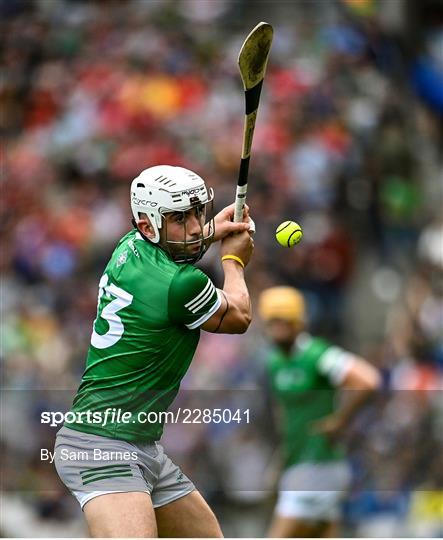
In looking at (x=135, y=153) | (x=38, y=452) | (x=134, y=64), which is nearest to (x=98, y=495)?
(x=38, y=452)

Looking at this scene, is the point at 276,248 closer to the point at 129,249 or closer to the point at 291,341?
the point at 291,341

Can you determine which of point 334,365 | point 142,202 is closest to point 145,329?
point 142,202

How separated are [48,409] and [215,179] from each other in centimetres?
284

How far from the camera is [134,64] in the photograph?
504 inches

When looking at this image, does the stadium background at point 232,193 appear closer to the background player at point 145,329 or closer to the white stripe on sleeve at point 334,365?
the white stripe on sleeve at point 334,365

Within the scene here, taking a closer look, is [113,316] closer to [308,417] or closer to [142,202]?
[142,202]

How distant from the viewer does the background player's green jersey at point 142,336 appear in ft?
A: 16.2

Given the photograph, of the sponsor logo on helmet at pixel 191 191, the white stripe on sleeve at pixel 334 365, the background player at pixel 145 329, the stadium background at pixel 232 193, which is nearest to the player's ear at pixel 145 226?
the background player at pixel 145 329

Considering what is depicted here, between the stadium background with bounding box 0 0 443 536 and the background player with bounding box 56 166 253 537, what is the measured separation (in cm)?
410

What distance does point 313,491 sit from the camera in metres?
8.48

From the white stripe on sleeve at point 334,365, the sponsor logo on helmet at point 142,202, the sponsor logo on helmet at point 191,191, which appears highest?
the sponsor logo on helmet at point 191,191

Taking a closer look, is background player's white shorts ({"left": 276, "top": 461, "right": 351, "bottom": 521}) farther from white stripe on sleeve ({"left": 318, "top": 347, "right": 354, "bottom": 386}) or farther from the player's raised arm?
the player's raised arm

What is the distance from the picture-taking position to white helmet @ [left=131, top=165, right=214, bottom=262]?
16.3 feet

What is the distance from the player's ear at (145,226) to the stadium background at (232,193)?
423 cm
